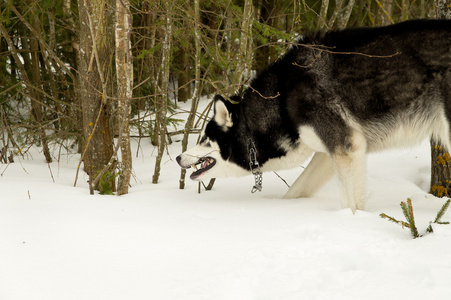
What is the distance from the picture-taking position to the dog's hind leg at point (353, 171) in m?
4.24

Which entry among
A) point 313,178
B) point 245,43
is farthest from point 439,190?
point 245,43

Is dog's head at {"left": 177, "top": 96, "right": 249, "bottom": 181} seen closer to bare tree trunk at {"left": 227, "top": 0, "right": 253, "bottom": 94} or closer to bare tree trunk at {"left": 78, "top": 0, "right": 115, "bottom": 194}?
bare tree trunk at {"left": 227, "top": 0, "right": 253, "bottom": 94}

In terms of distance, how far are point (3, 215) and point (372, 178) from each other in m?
4.16

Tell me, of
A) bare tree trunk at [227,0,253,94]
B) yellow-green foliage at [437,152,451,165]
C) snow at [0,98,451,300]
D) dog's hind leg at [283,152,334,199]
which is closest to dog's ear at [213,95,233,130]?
bare tree trunk at [227,0,253,94]

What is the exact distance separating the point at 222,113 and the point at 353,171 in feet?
4.74

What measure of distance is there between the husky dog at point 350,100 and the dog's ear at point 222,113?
0.01 m

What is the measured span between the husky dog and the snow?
1.91 feet

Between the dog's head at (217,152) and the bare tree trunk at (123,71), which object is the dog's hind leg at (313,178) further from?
the bare tree trunk at (123,71)

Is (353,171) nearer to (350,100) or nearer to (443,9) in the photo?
(350,100)

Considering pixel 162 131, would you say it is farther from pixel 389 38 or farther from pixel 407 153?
pixel 407 153

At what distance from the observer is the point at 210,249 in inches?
131

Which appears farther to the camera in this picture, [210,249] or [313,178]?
[313,178]

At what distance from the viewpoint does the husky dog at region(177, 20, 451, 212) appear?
4082 millimetres

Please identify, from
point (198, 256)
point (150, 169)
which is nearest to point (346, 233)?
point (198, 256)
